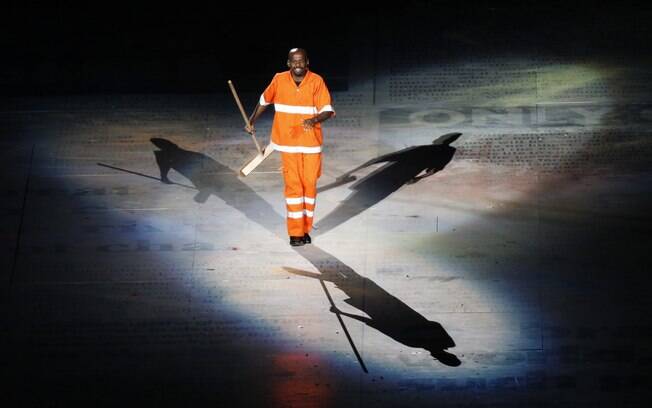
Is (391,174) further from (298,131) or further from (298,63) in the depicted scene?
(298,63)

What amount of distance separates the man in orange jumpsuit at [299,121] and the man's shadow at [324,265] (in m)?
0.66

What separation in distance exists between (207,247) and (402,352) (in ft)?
6.85

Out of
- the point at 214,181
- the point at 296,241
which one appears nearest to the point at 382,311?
the point at 296,241

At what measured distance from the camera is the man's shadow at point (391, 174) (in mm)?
11266

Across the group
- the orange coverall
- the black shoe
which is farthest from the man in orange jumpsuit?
the black shoe

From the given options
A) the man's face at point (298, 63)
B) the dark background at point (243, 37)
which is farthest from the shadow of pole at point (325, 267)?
the man's face at point (298, 63)

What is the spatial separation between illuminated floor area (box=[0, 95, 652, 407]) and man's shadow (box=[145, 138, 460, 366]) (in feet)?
0.05

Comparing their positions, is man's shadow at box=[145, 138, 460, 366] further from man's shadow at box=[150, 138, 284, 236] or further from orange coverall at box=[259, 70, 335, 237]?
orange coverall at box=[259, 70, 335, 237]

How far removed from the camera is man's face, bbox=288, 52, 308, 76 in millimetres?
10148

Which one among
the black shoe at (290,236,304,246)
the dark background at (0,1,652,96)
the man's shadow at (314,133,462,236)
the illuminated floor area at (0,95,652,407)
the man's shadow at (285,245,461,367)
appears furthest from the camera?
the dark background at (0,1,652,96)

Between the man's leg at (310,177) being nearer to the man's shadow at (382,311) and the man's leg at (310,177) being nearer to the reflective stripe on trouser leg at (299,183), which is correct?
the reflective stripe on trouser leg at (299,183)

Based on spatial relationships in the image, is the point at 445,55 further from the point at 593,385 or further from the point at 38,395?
the point at 38,395

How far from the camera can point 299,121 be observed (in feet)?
34.1

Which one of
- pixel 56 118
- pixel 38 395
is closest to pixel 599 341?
pixel 38 395
